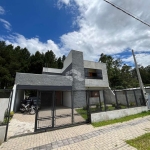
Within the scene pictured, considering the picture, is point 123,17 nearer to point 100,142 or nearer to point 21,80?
point 100,142

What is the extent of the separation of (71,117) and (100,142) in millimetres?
2801

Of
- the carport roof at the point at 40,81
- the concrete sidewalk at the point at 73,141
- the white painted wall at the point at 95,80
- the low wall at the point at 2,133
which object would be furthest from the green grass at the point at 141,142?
the white painted wall at the point at 95,80

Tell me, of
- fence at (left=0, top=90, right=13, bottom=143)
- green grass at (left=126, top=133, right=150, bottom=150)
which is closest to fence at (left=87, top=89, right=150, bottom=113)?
green grass at (left=126, top=133, right=150, bottom=150)

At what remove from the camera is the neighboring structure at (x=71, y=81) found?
1125 cm

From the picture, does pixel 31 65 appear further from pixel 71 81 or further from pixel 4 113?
pixel 4 113

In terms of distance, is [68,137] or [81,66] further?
[81,66]

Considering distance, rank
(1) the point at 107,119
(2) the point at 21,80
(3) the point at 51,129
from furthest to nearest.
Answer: (2) the point at 21,80 < (1) the point at 107,119 < (3) the point at 51,129

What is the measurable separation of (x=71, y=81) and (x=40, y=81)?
4.15 metres

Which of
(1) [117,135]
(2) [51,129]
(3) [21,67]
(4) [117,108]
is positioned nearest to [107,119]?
(4) [117,108]

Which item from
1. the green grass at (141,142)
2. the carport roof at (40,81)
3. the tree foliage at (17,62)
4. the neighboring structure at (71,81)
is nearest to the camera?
the green grass at (141,142)

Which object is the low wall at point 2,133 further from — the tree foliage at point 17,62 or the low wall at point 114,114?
the tree foliage at point 17,62

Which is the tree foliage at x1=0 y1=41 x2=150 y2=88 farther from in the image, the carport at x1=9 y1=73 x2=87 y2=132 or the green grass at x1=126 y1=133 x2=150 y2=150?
the green grass at x1=126 y1=133 x2=150 y2=150

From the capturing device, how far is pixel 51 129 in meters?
5.56

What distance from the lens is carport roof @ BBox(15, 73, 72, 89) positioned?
11094mm
